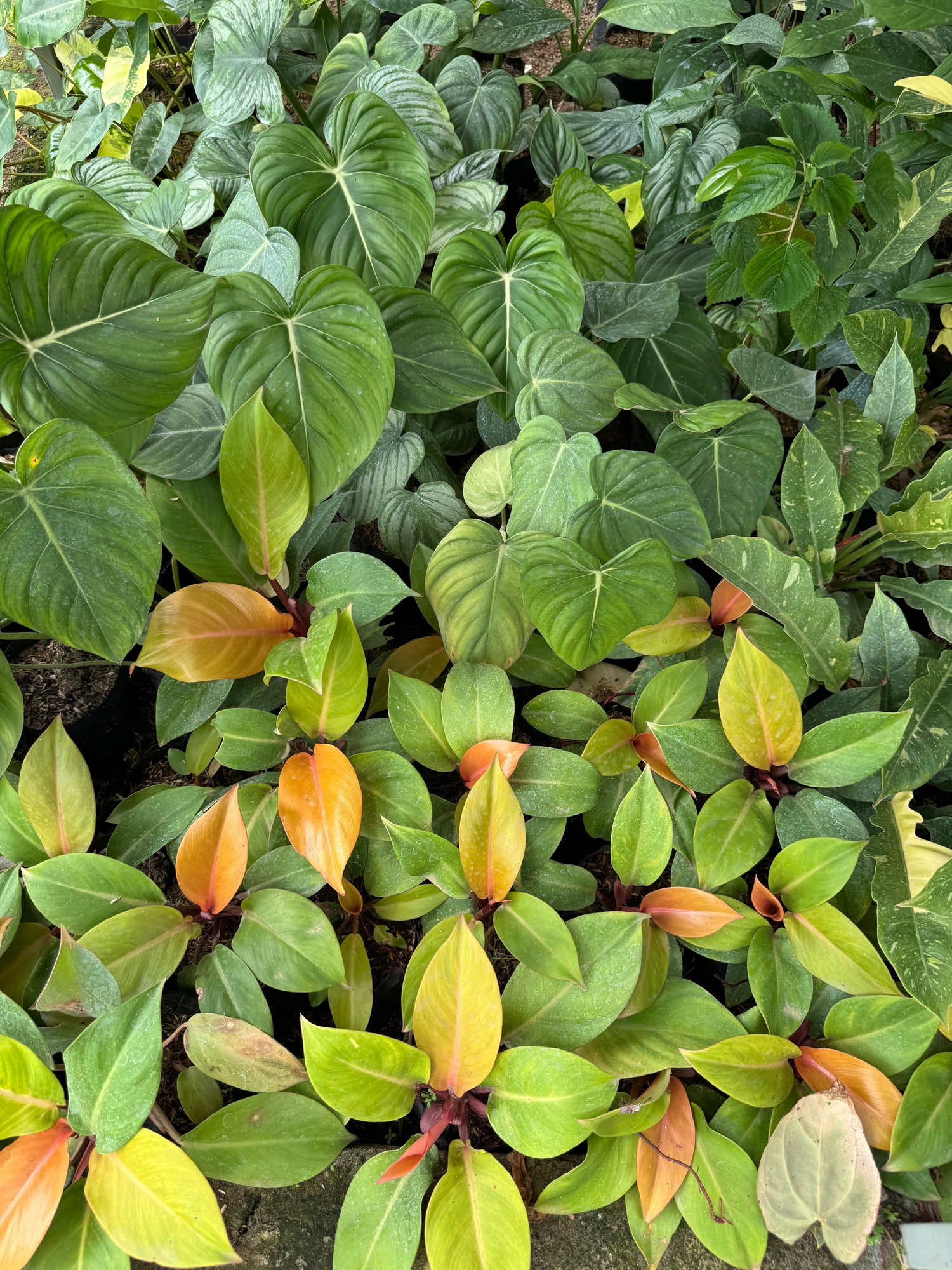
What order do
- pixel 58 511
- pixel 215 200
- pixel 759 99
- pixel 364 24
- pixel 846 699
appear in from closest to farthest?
pixel 58 511 → pixel 846 699 → pixel 759 99 → pixel 215 200 → pixel 364 24

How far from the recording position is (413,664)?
1195 mm

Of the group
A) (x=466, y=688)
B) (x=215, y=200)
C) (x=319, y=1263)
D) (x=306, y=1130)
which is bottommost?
(x=319, y=1263)

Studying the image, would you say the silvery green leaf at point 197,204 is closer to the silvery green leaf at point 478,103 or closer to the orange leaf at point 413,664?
the silvery green leaf at point 478,103

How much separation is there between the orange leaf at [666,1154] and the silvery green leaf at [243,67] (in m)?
1.56

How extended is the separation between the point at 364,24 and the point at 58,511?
148 cm

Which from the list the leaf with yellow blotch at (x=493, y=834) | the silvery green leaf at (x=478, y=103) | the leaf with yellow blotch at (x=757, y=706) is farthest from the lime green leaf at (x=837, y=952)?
the silvery green leaf at (x=478, y=103)

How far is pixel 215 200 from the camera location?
153 centimetres

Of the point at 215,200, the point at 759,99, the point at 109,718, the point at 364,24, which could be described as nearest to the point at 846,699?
the point at 759,99

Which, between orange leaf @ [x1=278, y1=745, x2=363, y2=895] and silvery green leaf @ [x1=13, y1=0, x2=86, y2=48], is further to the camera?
silvery green leaf @ [x1=13, y1=0, x2=86, y2=48]

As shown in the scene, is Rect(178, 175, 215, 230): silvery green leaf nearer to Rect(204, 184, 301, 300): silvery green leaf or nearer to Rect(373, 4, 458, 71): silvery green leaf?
Rect(204, 184, 301, 300): silvery green leaf

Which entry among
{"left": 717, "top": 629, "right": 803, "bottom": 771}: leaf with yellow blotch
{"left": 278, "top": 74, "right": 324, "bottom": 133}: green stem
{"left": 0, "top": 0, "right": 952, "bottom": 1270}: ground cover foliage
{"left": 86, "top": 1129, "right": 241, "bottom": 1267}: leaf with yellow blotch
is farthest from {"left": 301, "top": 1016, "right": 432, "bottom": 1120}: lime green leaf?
{"left": 278, "top": 74, "right": 324, "bottom": 133}: green stem

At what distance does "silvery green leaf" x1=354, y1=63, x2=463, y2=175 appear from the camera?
1.33 metres

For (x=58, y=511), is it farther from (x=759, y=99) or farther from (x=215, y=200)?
(x=759, y=99)

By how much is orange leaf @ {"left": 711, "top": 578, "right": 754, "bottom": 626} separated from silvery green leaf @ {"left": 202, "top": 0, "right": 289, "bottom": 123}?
3.45 feet
